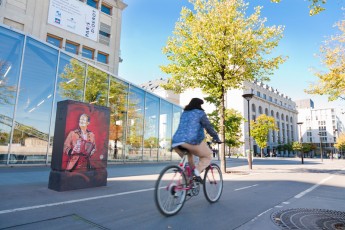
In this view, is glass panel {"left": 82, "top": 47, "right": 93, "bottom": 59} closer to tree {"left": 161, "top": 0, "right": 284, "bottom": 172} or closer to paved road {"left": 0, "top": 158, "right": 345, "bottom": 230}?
tree {"left": 161, "top": 0, "right": 284, "bottom": 172}

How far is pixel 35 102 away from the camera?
12.0 m

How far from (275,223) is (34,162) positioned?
455 inches

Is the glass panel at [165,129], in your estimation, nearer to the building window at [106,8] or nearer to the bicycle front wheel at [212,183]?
the building window at [106,8]

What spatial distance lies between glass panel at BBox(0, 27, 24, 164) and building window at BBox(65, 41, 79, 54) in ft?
36.7

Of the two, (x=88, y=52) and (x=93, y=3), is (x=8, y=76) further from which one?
(x=93, y=3)

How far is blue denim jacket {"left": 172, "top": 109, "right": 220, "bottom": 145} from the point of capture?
4130 millimetres

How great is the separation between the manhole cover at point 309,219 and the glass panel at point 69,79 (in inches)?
470

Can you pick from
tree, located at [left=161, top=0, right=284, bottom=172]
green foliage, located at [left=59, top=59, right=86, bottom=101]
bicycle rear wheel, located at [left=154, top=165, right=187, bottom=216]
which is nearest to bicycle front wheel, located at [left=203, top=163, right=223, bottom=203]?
bicycle rear wheel, located at [left=154, top=165, right=187, bottom=216]

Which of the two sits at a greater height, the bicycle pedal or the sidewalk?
the bicycle pedal

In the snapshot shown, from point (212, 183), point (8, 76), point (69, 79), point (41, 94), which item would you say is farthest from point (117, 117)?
point (212, 183)

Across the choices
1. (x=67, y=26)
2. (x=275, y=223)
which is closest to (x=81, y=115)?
(x=275, y=223)

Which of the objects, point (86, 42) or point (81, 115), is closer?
point (81, 115)

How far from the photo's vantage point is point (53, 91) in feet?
41.8

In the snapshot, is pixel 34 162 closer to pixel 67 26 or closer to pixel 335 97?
pixel 67 26
